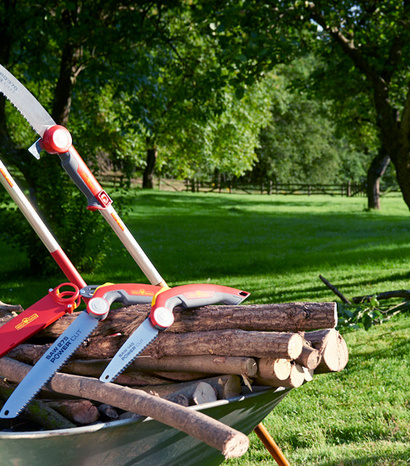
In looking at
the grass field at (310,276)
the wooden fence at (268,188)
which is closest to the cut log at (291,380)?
the grass field at (310,276)

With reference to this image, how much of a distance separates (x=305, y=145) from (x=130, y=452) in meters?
41.6

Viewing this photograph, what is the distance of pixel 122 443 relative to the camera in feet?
6.31

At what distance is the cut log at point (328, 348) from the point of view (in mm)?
2289

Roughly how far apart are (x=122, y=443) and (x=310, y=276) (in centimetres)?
801

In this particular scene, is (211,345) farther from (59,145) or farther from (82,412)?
(59,145)

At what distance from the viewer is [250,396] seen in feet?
6.77

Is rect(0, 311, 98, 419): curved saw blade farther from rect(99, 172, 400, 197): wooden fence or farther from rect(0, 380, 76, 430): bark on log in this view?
rect(99, 172, 400, 197): wooden fence

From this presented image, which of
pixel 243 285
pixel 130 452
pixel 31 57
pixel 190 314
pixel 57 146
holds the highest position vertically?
pixel 31 57

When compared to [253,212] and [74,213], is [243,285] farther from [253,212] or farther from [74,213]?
[253,212]

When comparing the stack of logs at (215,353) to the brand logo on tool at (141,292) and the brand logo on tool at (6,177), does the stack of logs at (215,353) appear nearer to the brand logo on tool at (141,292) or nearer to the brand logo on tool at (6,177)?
the brand logo on tool at (141,292)

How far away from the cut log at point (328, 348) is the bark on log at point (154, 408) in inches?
26.9

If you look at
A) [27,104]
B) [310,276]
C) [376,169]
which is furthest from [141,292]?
[376,169]

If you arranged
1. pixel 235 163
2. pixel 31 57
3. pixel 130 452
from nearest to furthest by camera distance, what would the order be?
pixel 130 452, pixel 31 57, pixel 235 163

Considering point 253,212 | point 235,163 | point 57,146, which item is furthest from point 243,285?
point 235,163
